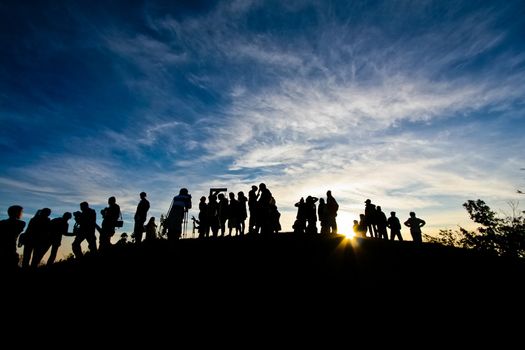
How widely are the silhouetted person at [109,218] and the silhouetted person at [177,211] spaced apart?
2152mm

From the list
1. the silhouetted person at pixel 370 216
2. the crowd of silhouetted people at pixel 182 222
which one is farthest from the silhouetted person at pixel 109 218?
the silhouetted person at pixel 370 216

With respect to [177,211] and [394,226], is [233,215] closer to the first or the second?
[177,211]

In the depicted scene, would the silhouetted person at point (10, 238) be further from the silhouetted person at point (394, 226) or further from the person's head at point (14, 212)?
the silhouetted person at point (394, 226)

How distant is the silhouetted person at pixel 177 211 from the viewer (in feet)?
33.6

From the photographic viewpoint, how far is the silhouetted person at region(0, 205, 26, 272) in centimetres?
548

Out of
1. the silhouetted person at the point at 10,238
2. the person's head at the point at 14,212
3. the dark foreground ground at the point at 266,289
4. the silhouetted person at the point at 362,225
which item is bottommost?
the dark foreground ground at the point at 266,289

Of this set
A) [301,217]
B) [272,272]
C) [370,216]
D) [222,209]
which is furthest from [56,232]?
[370,216]

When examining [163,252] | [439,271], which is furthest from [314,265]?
[163,252]

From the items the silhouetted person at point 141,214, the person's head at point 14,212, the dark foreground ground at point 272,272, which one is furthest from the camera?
the silhouetted person at point 141,214

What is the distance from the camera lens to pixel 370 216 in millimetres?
14906

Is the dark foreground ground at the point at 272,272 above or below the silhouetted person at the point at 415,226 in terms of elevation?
below

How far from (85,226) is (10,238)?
14.3 ft

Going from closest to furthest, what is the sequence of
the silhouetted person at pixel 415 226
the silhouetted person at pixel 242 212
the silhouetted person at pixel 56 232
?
the silhouetted person at pixel 56 232 < the silhouetted person at pixel 242 212 < the silhouetted person at pixel 415 226

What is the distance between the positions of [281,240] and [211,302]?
18.7 ft
